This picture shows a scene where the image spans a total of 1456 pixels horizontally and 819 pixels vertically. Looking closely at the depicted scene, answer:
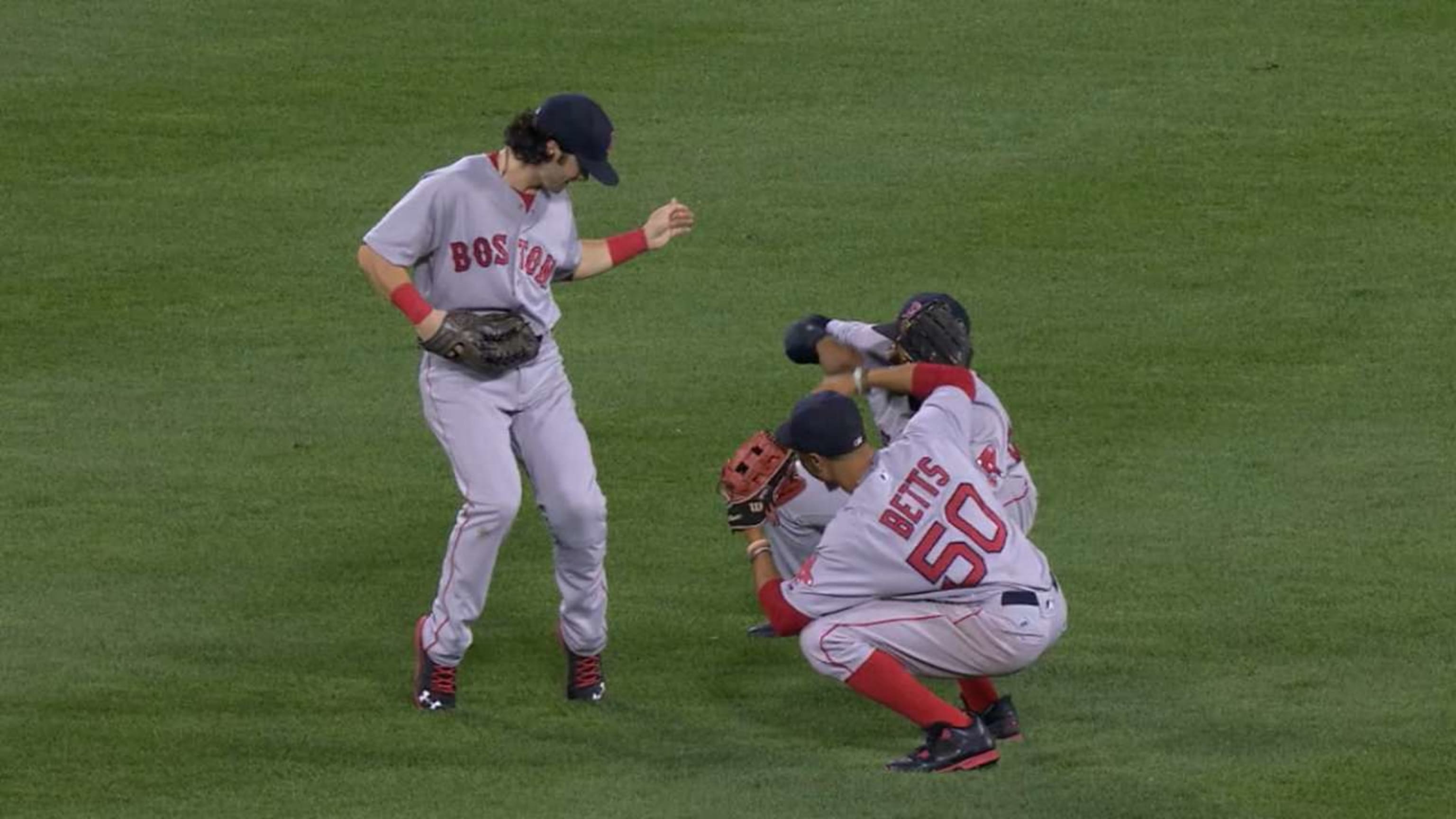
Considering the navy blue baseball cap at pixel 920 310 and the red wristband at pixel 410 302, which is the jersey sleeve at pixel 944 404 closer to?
the navy blue baseball cap at pixel 920 310

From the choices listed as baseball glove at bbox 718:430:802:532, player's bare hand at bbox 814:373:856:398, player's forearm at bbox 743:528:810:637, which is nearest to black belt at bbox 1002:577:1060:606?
player's forearm at bbox 743:528:810:637

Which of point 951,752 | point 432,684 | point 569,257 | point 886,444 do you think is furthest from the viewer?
point 886,444

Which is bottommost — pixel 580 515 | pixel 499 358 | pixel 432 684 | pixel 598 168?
pixel 432 684

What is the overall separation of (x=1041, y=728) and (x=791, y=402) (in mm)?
2816

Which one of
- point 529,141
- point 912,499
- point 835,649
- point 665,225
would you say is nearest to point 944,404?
point 912,499

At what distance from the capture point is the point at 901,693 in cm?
679

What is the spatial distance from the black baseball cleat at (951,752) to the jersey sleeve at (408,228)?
188cm

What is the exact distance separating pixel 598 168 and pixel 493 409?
2.35ft

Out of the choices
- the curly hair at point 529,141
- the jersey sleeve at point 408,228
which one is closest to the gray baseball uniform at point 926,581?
the curly hair at point 529,141

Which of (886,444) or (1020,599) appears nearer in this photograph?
(1020,599)

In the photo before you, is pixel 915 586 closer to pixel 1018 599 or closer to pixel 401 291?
pixel 1018 599

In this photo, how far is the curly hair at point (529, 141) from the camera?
7176 millimetres

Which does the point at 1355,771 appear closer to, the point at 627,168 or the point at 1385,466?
the point at 1385,466

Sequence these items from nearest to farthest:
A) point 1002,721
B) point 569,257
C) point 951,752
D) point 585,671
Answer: point 951,752 < point 1002,721 < point 585,671 < point 569,257
